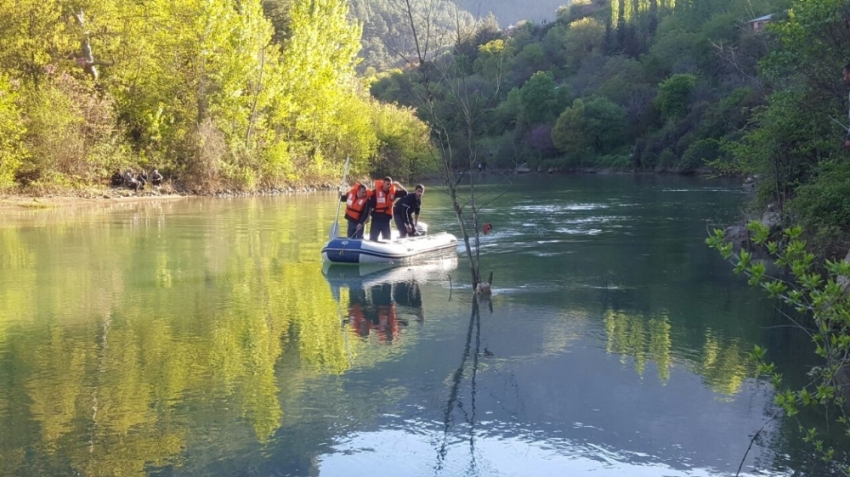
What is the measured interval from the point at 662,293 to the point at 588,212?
51.6 feet

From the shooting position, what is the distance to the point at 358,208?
675 inches

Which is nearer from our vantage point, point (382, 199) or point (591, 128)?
point (382, 199)

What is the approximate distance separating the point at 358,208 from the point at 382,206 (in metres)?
0.50

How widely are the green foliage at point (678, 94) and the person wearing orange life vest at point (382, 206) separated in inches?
2195

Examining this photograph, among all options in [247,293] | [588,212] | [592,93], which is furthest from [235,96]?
[592,93]

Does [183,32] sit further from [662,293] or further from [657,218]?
[662,293]

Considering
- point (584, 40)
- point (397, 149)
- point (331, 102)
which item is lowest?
point (397, 149)

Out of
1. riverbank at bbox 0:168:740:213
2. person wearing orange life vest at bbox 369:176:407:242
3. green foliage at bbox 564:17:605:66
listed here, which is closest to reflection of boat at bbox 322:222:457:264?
person wearing orange life vest at bbox 369:176:407:242

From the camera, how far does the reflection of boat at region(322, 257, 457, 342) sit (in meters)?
11.1

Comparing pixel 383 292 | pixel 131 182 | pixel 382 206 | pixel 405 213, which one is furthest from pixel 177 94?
pixel 383 292

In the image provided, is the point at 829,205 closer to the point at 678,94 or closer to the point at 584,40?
the point at 678,94

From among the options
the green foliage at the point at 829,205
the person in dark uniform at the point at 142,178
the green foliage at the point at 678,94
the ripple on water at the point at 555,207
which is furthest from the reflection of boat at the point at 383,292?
the green foliage at the point at 678,94

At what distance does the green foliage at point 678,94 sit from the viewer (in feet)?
225

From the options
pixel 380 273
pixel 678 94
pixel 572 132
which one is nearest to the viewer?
pixel 380 273
